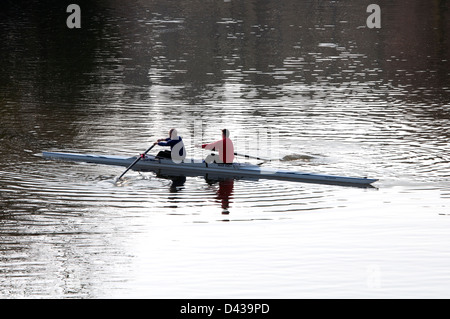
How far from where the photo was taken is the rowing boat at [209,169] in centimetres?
2627

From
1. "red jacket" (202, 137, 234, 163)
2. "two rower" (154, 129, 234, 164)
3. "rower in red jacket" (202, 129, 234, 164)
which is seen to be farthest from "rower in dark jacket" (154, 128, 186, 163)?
"red jacket" (202, 137, 234, 163)

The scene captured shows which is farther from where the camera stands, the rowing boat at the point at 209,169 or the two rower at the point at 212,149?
the two rower at the point at 212,149

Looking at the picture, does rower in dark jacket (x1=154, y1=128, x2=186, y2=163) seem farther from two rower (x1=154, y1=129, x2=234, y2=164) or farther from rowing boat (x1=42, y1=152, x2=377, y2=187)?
rowing boat (x1=42, y1=152, x2=377, y2=187)

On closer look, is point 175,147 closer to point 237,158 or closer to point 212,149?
point 212,149

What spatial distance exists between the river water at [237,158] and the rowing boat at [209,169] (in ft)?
1.13

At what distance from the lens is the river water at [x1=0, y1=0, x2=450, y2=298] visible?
19.4 m

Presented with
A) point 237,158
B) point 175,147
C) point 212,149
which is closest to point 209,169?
point 212,149

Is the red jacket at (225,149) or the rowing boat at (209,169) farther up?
the red jacket at (225,149)

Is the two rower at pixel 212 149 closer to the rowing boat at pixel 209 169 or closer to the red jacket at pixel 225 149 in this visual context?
the red jacket at pixel 225 149

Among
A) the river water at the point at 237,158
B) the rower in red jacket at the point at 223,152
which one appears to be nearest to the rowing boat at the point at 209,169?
the rower in red jacket at the point at 223,152

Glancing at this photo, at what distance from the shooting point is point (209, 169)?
2783cm

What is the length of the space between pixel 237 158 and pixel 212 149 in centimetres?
250

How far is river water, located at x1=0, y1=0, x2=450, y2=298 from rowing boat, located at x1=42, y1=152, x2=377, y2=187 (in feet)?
1.13

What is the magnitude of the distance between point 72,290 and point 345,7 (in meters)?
67.3
